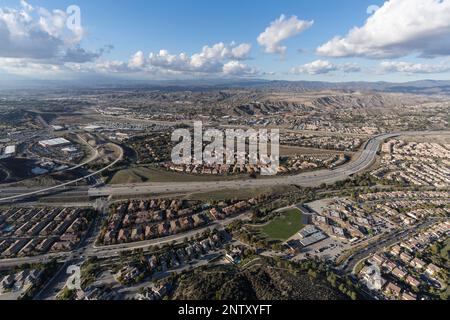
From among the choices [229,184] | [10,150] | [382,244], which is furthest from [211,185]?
[10,150]

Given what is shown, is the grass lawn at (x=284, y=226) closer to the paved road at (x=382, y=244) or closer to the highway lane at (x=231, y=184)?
the paved road at (x=382, y=244)

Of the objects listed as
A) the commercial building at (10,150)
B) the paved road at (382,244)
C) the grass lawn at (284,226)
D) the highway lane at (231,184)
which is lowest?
the paved road at (382,244)

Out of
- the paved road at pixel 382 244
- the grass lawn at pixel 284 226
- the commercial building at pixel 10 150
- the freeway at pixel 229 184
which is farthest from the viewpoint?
the commercial building at pixel 10 150

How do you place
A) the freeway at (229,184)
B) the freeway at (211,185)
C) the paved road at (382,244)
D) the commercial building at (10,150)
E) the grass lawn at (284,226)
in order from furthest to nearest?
the commercial building at (10,150) < the freeway at (229,184) < the freeway at (211,185) < the grass lawn at (284,226) < the paved road at (382,244)

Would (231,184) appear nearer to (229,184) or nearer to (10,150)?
(229,184)

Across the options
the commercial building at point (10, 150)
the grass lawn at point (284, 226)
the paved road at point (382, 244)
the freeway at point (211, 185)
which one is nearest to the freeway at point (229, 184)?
the freeway at point (211, 185)

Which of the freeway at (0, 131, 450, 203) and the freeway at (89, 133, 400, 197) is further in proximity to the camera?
the freeway at (89, 133, 400, 197)

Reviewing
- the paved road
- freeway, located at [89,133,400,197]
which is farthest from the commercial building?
the paved road

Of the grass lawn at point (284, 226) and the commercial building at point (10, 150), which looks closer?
the grass lawn at point (284, 226)

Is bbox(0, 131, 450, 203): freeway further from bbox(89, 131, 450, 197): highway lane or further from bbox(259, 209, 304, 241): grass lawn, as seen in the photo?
bbox(259, 209, 304, 241): grass lawn
